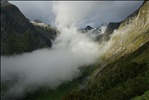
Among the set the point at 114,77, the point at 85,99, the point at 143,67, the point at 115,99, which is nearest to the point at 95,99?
the point at 85,99

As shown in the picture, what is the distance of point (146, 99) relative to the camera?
50469 mm

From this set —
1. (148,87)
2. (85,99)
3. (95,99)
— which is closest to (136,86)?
(148,87)

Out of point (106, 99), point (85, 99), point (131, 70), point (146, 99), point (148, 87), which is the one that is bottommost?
point (146, 99)

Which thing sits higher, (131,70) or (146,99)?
(131,70)

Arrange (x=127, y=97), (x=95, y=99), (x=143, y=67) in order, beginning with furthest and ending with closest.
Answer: (x=143, y=67) → (x=95, y=99) → (x=127, y=97)

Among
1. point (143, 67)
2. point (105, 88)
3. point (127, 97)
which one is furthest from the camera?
point (105, 88)

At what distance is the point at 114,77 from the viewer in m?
125

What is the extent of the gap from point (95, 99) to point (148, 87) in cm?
1963

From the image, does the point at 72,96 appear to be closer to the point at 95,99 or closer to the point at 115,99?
the point at 95,99

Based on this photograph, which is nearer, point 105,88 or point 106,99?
point 106,99

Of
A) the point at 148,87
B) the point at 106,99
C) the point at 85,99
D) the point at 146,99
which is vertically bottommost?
the point at 146,99

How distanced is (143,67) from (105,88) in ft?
67.6

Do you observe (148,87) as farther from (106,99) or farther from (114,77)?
(114,77)

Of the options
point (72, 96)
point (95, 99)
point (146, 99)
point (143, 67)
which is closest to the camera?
point (146, 99)
